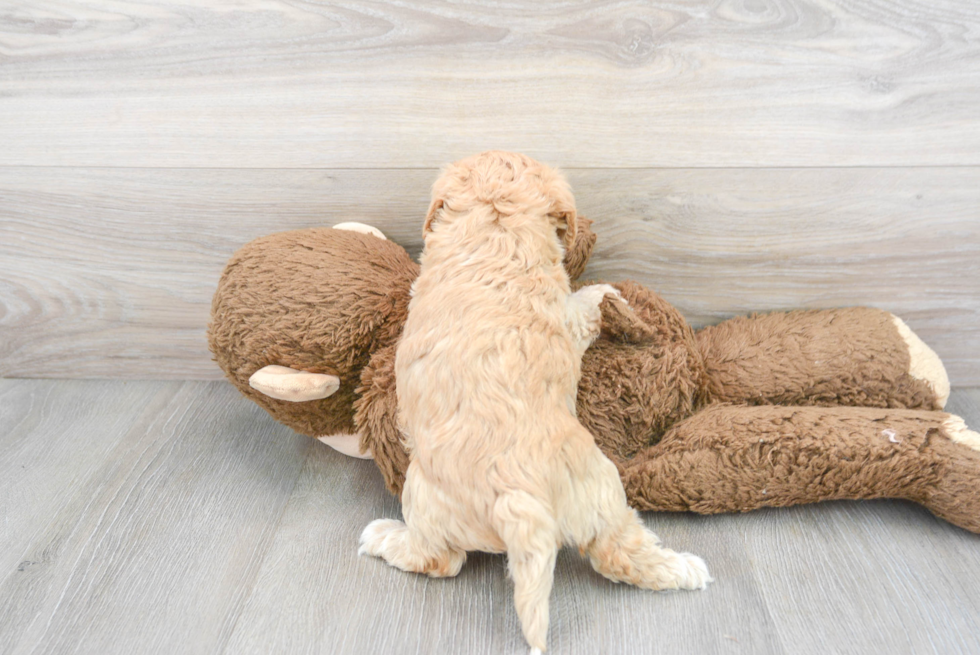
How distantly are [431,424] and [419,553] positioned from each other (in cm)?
22

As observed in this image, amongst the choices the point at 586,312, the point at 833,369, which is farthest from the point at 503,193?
the point at 833,369

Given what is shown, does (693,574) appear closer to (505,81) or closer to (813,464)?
(813,464)

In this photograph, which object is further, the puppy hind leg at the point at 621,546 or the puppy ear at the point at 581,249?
the puppy ear at the point at 581,249

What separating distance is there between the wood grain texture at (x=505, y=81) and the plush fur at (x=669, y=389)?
0.23 metres

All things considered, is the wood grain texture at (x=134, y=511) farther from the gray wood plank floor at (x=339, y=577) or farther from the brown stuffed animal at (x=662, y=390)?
the brown stuffed animal at (x=662, y=390)

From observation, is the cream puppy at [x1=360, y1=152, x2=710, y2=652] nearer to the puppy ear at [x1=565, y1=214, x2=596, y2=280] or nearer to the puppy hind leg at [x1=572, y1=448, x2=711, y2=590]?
the puppy hind leg at [x1=572, y1=448, x2=711, y2=590]

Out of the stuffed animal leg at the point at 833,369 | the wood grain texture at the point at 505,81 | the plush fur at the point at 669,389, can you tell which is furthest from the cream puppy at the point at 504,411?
the stuffed animal leg at the point at 833,369

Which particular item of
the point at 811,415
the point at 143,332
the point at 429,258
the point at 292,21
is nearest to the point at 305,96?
the point at 292,21

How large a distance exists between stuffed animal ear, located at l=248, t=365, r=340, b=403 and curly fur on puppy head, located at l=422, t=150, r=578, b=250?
31 cm

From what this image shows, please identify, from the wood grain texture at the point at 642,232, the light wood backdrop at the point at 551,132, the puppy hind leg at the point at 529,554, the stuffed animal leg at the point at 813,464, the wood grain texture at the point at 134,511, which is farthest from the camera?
the wood grain texture at the point at 642,232

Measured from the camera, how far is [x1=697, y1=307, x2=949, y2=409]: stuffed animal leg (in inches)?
49.7

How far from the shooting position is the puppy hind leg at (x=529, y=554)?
2.84ft

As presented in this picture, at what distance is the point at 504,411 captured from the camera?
3.02 feet

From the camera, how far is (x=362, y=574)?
107 cm
